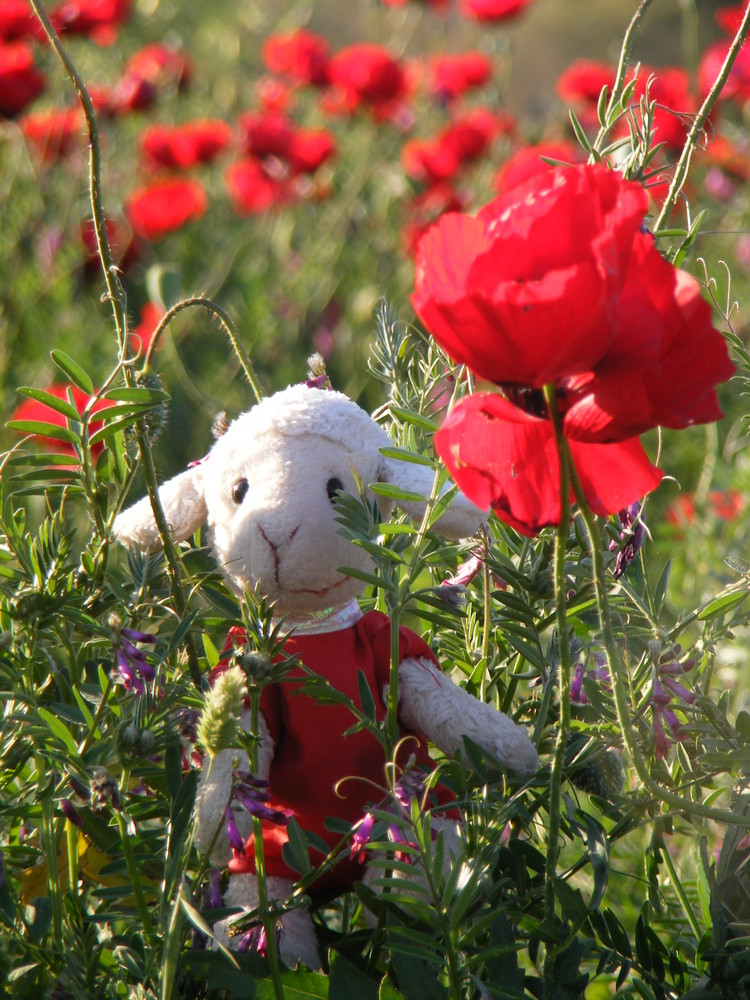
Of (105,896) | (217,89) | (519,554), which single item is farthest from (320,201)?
(105,896)

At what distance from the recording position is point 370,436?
0.81 meters

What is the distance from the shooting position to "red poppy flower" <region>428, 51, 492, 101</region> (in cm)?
363

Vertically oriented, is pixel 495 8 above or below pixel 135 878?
below

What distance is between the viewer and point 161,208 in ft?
9.82

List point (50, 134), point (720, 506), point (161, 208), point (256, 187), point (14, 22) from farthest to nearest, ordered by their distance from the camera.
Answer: point (256, 187) → point (161, 208) → point (50, 134) → point (14, 22) → point (720, 506)

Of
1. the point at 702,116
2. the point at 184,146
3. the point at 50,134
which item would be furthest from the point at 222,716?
the point at 184,146

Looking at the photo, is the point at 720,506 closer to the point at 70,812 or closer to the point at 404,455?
the point at 404,455

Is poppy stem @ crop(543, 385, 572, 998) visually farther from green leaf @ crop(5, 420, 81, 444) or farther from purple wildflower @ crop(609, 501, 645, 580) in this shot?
green leaf @ crop(5, 420, 81, 444)

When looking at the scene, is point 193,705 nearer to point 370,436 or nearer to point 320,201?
point 370,436

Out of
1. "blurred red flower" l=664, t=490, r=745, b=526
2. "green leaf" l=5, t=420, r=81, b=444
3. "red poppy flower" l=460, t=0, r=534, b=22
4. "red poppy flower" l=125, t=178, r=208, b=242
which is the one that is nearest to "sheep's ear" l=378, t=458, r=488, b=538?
"green leaf" l=5, t=420, r=81, b=444

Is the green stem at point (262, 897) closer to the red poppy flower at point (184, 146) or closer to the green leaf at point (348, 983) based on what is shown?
the green leaf at point (348, 983)

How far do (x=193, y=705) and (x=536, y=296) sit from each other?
0.33 meters

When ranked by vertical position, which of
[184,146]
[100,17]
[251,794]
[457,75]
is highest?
[251,794]

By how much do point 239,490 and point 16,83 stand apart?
188 cm
